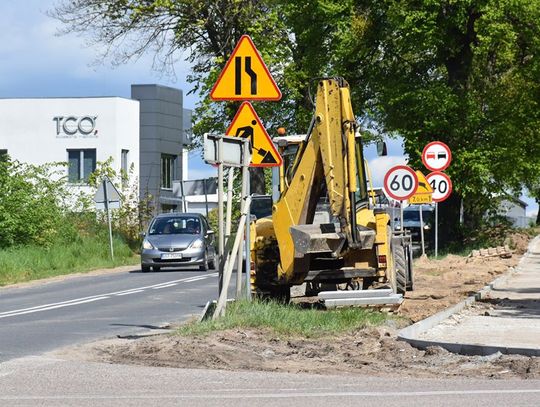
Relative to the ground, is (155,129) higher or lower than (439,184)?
higher

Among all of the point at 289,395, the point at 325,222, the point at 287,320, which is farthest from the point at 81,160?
the point at 289,395

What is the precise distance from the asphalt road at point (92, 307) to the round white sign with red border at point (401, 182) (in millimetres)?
4487

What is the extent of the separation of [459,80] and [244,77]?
2713 centimetres

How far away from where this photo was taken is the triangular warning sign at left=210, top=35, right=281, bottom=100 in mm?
15883

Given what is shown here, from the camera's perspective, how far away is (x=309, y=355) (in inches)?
501

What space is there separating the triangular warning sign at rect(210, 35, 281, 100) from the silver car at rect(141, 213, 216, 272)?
806 inches

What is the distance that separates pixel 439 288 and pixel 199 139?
31289mm

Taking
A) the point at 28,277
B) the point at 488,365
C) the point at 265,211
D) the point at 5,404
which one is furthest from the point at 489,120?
the point at 5,404

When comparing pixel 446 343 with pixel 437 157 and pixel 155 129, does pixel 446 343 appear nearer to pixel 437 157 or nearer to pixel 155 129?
pixel 437 157

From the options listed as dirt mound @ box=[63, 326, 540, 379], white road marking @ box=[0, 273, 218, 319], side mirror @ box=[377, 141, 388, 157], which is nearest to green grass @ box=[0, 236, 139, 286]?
white road marking @ box=[0, 273, 218, 319]

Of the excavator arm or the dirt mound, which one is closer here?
the dirt mound

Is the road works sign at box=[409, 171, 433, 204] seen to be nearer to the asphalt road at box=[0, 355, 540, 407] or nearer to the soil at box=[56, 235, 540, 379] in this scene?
the soil at box=[56, 235, 540, 379]

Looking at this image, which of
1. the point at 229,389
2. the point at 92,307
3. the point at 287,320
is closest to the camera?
the point at 229,389

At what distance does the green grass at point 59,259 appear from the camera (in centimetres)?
3500
